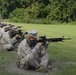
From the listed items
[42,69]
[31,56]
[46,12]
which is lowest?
[46,12]

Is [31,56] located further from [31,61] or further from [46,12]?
[46,12]

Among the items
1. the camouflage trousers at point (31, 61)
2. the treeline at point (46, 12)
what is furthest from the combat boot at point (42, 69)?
the treeline at point (46, 12)

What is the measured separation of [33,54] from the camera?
9.81m

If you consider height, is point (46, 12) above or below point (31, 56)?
below

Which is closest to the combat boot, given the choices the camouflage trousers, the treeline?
the camouflage trousers

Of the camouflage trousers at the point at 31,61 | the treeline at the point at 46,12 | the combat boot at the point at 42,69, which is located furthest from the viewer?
the treeline at the point at 46,12

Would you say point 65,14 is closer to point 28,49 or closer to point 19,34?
point 19,34

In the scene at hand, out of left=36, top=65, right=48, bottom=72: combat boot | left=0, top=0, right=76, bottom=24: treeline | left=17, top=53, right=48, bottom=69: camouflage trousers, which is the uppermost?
left=17, top=53, right=48, bottom=69: camouflage trousers

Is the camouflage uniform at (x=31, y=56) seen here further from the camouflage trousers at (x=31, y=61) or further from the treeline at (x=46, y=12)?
the treeline at (x=46, y=12)

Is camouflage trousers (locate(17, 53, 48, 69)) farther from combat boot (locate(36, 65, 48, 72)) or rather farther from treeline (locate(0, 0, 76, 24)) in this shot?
treeline (locate(0, 0, 76, 24))

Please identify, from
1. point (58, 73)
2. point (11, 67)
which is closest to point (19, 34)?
point (11, 67)

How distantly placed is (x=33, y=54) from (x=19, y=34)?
597cm

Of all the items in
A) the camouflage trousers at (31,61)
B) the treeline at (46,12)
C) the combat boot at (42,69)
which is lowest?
the treeline at (46,12)

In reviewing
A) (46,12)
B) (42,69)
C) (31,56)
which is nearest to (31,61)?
(31,56)
